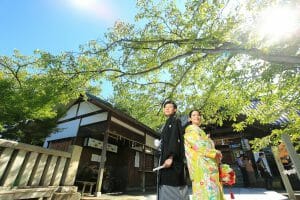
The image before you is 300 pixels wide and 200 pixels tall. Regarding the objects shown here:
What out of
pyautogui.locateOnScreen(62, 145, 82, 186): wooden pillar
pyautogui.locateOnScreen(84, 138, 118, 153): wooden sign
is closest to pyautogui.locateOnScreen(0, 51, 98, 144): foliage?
pyautogui.locateOnScreen(62, 145, 82, 186): wooden pillar

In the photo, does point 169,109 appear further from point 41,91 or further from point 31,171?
point 41,91

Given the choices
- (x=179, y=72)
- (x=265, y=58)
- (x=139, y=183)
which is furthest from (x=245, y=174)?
(x=265, y=58)

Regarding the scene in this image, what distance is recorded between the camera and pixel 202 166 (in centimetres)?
274

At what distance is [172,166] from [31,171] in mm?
2922

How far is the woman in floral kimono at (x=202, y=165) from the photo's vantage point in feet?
8.62

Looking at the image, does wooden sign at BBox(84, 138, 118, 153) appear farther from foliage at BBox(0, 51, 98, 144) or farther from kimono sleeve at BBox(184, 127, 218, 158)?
kimono sleeve at BBox(184, 127, 218, 158)

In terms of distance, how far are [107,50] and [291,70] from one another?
5.40 m

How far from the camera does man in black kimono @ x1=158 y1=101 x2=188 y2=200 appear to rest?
7.41 ft

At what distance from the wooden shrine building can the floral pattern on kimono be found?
21.1ft

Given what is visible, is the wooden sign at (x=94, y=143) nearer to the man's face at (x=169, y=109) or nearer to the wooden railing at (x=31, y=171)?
the wooden railing at (x=31, y=171)

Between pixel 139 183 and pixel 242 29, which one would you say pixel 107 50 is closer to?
pixel 242 29

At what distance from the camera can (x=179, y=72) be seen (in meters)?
7.36

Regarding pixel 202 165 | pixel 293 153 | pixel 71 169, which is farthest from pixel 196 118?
pixel 293 153

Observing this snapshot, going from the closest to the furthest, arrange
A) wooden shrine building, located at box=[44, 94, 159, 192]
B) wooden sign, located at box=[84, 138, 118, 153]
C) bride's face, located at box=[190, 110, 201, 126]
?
bride's face, located at box=[190, 110, 201, 126] → wooden shrine building, located at box=[44, 94, 159, 192] → wooden sign, located at box=[84, 138, 118, 153]
